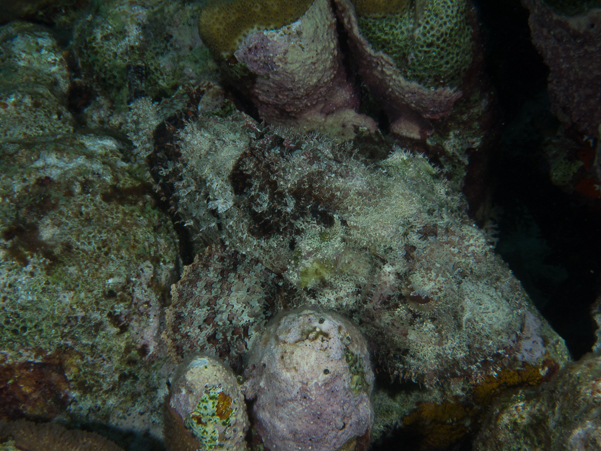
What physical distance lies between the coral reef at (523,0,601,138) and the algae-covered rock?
3.52m

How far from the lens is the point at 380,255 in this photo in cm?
223

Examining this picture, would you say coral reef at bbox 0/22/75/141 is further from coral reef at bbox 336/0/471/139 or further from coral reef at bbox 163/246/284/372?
coral reef at bbox 336/0/471/139

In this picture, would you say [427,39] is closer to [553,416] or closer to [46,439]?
[553,416]

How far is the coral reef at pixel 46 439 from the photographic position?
2068 mm

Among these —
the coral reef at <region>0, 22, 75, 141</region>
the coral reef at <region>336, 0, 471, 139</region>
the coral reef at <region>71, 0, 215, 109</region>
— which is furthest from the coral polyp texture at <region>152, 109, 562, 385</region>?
the coral reef at <region>0, 22, 75, 141</region>

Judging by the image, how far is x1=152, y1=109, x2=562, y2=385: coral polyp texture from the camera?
222 cm

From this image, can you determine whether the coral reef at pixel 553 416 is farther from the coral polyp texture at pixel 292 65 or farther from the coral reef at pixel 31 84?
the coral reef at pixel 31 84

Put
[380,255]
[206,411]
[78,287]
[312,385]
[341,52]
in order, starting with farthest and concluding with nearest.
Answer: [341,52]
[78,287]
[380,255]
[206,411]
[312,385]

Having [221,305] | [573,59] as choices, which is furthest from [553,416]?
[573,59]

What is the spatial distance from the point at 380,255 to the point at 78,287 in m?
2.26

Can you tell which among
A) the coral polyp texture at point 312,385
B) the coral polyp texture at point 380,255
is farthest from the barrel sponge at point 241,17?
the coral polyp texture at point 312,385

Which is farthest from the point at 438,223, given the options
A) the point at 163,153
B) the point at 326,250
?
the point at 163,153

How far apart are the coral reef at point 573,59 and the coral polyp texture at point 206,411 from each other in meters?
3.32

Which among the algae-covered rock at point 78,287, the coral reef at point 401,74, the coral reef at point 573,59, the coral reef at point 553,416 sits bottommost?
the algae-covered rock at point 78,287
